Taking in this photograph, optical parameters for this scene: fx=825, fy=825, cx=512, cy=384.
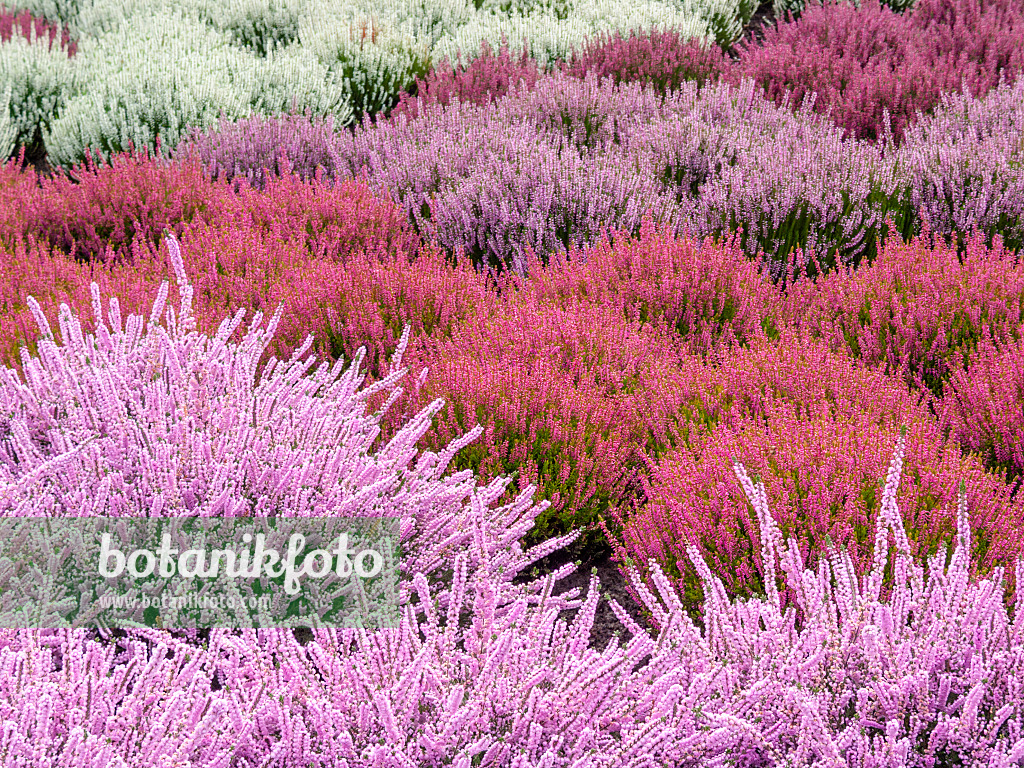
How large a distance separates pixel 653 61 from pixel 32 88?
5066 millimetres

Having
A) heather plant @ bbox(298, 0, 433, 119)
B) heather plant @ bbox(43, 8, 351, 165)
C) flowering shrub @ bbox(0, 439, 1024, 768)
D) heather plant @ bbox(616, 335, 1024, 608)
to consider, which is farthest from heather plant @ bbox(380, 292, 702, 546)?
heather plant @ bbox(298, 0, 433, 119)

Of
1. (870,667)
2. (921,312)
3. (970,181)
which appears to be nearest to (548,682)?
(870,667)

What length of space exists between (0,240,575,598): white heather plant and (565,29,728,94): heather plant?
465 cm

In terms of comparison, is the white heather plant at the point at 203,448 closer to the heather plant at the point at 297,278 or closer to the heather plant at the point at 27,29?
the heather plant at the point at 297,278

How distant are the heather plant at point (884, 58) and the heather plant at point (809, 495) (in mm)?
3359

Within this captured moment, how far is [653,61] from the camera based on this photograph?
21.4 ft

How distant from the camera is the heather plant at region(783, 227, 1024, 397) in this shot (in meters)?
3.01

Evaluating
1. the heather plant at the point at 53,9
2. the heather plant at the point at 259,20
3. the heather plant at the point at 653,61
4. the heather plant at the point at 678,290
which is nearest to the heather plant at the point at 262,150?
the heather plant at the point at 653,61

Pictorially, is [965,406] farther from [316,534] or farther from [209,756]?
[209,756]

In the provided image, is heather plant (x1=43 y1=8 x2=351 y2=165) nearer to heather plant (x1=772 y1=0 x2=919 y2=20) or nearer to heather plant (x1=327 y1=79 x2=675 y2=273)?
heather plant (x1=327 y1=79 x2=675 y2=273)

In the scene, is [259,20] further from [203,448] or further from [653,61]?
[203,448]

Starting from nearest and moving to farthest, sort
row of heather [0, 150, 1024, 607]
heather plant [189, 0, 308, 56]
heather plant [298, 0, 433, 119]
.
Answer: row of heather [0, 150, 1024, 607], heather plant [298, 0, 433, 119], heather plant [189, 0, 308, 56]

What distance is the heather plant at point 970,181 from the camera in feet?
12.6

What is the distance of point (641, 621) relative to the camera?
2248 millimetres
